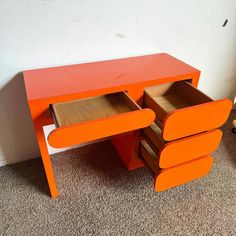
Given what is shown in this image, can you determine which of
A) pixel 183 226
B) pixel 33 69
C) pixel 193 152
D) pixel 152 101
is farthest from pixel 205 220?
pixel 33 69

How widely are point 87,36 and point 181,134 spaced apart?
629mm

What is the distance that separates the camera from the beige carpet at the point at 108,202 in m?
0.97

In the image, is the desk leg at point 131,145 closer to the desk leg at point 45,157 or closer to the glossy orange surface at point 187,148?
the glossy orange surface at point 187,148

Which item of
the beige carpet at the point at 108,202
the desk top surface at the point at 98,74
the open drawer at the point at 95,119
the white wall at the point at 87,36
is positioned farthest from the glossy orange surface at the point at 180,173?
the white wall at the point at 87,36

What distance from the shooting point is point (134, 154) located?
116cm

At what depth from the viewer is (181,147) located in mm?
891

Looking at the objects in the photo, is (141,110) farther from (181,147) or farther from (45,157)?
(45,157)

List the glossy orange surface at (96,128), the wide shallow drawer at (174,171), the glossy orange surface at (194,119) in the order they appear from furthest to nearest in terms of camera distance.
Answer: the wide shallow drawer at (174,171), the glossy orange surface at (194,119), the glossy orange surface at (96,128)

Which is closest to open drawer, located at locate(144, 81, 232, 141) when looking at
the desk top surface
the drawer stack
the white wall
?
the drawer stack

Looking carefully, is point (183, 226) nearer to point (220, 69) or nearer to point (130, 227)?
point (130, 227)

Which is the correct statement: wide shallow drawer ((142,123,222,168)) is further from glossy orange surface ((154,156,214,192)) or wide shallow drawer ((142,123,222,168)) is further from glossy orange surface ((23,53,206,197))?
glossy orange surface ((23,53,206,197))

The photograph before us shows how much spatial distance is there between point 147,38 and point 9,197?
1068 millimetres

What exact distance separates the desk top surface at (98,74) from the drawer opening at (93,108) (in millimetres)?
73

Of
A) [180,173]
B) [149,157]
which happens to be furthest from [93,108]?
[180,173]
